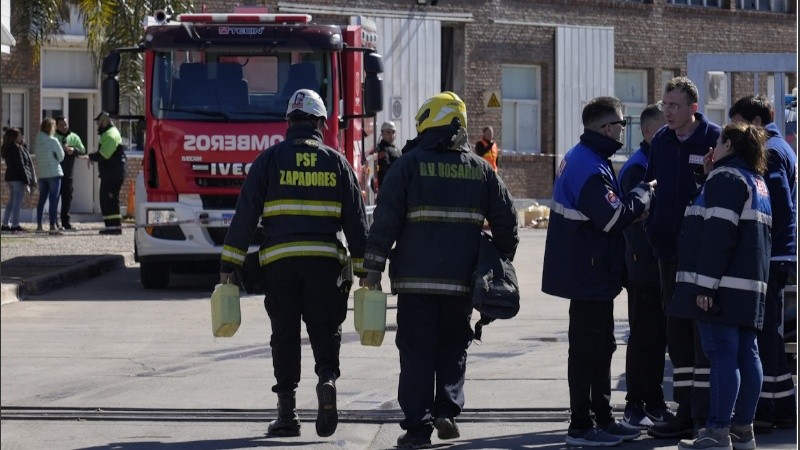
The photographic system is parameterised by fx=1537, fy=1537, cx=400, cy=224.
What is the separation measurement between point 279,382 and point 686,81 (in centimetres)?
277

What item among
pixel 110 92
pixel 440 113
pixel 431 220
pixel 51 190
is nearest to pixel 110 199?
pixel 51 190

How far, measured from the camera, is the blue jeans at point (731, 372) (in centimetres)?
769

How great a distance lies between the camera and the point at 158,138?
16.3 meters

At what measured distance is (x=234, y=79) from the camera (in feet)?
53.8

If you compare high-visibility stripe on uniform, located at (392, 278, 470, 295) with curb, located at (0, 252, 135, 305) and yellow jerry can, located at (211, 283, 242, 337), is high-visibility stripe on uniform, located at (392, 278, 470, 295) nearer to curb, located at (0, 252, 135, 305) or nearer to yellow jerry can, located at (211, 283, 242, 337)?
yellow jerry can, located at (211, 283, 242, 337)

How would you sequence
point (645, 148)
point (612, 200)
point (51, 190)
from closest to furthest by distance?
point (612, 200) < point (645, 148) < point (51, 190)

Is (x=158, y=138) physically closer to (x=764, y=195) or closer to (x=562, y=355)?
(x=562, y=355)

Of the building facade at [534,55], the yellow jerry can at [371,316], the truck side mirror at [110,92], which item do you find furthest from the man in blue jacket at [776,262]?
the building facade at [534,55]

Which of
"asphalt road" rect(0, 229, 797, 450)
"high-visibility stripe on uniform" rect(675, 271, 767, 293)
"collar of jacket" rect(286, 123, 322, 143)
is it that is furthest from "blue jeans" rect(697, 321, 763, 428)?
"collar of jacket" rect(286, 123, 322, 143)

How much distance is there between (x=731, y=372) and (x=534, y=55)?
26.9 m

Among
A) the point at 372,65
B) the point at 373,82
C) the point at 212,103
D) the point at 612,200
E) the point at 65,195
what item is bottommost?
the point at 612,200

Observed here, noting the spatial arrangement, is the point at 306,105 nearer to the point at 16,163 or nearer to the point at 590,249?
the point at 590,249

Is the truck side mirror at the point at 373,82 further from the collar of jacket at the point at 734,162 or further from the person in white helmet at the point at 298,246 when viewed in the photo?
the collar of jacket at the point at 734,162

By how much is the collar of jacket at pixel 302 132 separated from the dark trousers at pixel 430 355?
1115mm
